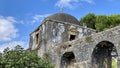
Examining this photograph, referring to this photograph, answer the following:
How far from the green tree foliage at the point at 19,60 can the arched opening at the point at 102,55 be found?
4.29 meters

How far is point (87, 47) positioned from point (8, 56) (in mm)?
6141

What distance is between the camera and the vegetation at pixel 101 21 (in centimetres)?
3275

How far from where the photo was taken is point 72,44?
19766 mm

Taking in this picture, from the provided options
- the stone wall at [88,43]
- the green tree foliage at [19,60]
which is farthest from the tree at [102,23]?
the green tree foliage at [19,60]

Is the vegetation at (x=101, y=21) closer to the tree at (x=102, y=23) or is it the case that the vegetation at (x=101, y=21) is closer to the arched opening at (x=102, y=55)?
the tree at (x=102, y=23)

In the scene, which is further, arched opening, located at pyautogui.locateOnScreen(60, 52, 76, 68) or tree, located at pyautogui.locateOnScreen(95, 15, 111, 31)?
tree, located at pyautogui.locateOnScreen(95, 15, 111, 31)

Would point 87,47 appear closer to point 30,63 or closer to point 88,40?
point 88,40

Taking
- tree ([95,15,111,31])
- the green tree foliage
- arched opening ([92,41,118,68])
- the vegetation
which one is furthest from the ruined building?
tree ([95,15,111,31])

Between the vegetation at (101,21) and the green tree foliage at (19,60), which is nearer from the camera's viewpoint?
the green tree foliage at (19,60)

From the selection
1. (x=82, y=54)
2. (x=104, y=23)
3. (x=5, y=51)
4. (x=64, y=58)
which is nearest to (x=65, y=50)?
(x=64, y=58)

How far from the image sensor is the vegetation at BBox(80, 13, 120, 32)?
107 ft

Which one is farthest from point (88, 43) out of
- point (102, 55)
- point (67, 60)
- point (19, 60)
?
point (19, 60)

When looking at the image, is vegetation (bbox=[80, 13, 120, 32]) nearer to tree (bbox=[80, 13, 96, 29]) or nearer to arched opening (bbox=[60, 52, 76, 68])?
tree (bbox=[80, 13, 96, 29])

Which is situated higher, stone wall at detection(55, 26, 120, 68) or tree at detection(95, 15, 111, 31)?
tree at detection(95, 15, 111, 31)
